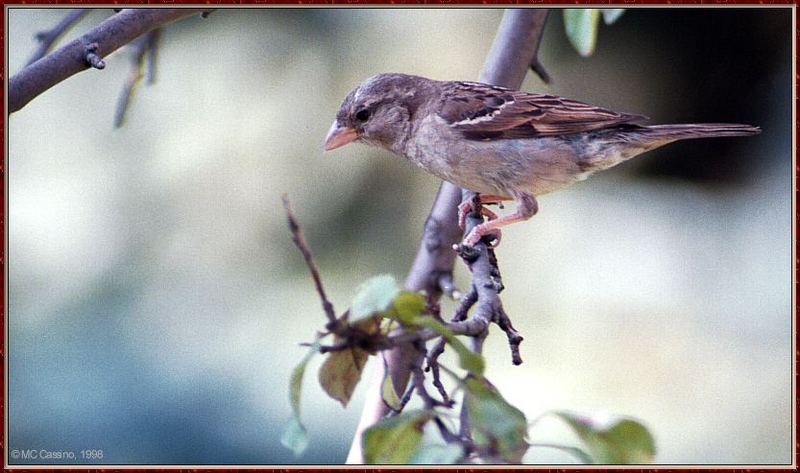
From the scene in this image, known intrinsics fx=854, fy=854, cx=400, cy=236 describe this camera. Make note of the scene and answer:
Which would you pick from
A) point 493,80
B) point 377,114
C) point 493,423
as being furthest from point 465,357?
point 493,80

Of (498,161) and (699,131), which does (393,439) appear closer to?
(498,161)

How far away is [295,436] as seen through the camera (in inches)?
73.1

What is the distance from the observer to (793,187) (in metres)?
2.98

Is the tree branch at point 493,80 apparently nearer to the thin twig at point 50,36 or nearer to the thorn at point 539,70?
the thorn at point 539,70

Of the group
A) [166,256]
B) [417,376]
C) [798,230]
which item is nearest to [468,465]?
[417,376]

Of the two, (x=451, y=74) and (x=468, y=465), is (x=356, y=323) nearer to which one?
(x=468, y=465)

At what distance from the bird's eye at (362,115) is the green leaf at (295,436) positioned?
2.39 meters

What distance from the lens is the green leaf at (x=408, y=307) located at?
67.8 inches

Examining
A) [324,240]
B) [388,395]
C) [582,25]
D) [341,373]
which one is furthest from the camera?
[324,240]

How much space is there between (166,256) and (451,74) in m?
2.13

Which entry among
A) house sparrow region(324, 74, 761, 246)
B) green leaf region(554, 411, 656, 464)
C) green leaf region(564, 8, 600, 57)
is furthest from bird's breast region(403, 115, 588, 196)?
green leaf region(554, 411, 656, 464)

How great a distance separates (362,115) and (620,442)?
266 cm

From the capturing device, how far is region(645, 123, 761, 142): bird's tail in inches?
142

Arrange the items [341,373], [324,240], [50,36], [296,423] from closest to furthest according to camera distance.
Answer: [296,423] → [341,373] → [50,36] → [324,240]
